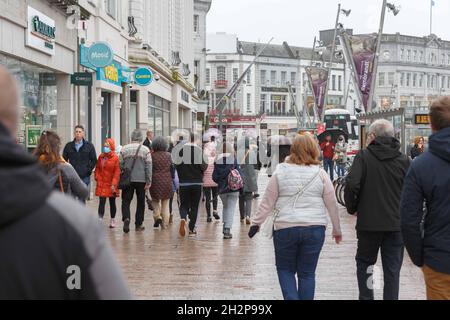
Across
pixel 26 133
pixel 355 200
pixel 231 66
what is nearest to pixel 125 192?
pixel 26 133

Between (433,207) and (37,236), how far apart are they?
3.17 m

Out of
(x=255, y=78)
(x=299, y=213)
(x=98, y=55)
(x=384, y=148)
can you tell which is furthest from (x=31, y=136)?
(x=255, y=78)

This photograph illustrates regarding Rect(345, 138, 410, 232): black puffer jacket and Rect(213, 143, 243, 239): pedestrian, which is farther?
Rect(213, 143, 243, 239): pedestrian

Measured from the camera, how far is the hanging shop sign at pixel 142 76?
2896 cm

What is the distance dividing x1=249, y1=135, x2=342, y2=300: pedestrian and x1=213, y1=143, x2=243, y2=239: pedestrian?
20.3 feet

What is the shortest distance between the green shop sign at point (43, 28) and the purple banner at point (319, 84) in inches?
957

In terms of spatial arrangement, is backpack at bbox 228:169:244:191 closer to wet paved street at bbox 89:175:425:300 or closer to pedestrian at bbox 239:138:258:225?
wet paved street at bbox 89:175:425:300

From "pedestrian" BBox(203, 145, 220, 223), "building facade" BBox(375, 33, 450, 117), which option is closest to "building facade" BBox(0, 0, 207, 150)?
"pedestrian" BBox(203, 145, 220, 223)

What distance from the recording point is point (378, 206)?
21.2 feet

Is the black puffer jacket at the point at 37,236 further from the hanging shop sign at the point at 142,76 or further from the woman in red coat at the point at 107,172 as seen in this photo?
the hanging shop sign at the point at 142,76

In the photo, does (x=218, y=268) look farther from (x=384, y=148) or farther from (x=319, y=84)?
(x=319, y=84)

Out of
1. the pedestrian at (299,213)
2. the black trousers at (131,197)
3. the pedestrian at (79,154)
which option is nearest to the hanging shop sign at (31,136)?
the pedestrian at (79,154)

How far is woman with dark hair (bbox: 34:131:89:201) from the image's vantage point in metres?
7.48
